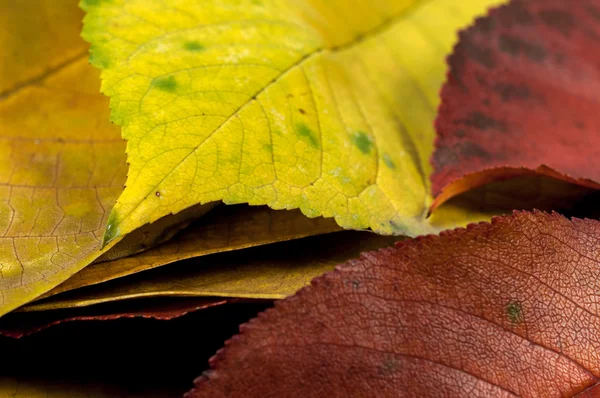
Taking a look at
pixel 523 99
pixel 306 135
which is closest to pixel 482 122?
pixel 523 99

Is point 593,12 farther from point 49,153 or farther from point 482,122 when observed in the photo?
point 49,153

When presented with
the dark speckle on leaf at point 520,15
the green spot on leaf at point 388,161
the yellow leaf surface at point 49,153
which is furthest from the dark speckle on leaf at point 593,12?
the yellow leaf surface at point 49,153

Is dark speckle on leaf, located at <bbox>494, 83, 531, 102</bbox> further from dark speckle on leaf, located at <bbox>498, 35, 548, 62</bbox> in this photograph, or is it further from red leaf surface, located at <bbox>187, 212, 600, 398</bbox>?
red leaf surface, located at <bbox>187, 212, 600, 398</bbox>

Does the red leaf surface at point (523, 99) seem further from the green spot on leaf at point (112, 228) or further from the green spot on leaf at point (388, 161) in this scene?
the green spot on leaf at point (112, 228)

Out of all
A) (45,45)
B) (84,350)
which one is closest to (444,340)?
(84,350)

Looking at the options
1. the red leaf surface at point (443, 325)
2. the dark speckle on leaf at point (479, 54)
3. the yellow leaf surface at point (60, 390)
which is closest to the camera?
the red leaf surface at point (443, 325)

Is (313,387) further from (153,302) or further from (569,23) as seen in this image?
(569,23)
